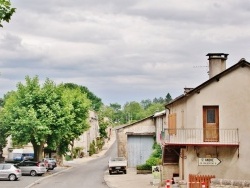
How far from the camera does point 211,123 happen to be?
100 ft

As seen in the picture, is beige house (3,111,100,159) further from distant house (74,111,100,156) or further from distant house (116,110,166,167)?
distant house (116,110,166,167)

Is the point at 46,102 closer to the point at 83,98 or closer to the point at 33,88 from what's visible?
the point at 33,88

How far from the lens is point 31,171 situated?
4944 cm

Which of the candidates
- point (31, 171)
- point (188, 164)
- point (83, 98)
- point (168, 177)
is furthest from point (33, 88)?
point (188, 164)

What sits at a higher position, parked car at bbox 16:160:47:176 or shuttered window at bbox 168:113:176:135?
shuttered window at bbox 168:113:176:135

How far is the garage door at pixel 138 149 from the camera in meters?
57.1

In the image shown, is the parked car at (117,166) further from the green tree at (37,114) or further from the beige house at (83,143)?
the beige house at (83,143)

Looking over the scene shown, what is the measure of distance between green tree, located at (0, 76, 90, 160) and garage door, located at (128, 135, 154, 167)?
23.1ft

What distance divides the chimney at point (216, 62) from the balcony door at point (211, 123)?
11.0 ft

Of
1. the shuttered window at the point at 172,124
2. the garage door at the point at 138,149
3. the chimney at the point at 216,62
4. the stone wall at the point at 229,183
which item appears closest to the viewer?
the stone wall at the point at 229,183

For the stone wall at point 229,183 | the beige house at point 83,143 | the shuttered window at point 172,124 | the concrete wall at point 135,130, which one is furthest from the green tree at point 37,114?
the stone wall at point 229,183

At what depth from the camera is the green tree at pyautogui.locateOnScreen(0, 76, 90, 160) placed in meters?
52.6

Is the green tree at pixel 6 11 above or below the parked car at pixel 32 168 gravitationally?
above

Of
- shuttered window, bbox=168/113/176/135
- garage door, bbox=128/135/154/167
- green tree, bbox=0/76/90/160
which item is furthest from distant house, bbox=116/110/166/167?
shuttered window, bbox=168/113/176/135
